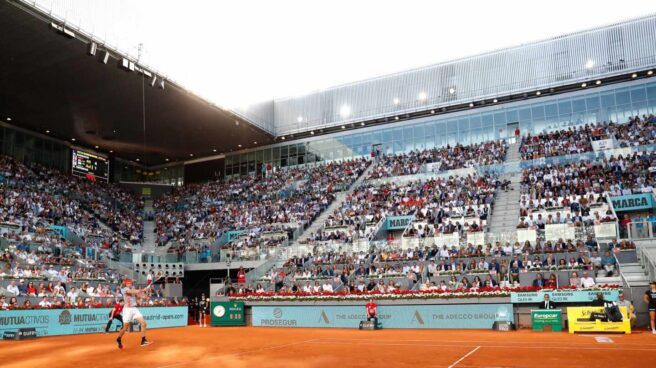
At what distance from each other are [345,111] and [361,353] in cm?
4186

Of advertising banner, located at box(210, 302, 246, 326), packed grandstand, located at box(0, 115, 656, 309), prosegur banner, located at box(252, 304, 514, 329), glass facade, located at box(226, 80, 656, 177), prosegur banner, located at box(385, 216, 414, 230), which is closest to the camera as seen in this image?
prosegur banner, located at box(252, 304, 514, 329)

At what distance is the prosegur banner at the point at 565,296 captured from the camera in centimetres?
2166

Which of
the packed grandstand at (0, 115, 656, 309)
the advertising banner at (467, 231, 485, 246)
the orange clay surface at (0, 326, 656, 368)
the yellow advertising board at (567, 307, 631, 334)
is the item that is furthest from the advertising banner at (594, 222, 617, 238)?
the orange clay surface at (0, 326, 656, 368)

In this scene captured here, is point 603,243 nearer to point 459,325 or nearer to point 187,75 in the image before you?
point 459,325

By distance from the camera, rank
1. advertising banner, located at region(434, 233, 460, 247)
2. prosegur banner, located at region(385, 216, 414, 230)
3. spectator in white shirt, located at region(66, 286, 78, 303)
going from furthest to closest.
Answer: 1. prosegur banner, located at region(385, 216, 414, 230)
2. advertising banner, located at region(434, 233, 460, 247)
3. spectator in white shirt, located at region(66, 286, 78, 303)

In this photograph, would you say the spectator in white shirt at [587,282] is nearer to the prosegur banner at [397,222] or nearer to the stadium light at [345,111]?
the prosegur banner at [397,222]

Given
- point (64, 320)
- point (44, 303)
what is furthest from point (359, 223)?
point (44, 303)

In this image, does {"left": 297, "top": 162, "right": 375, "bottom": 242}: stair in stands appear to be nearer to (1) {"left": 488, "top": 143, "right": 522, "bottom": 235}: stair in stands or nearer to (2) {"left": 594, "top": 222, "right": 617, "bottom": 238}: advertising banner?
(1) {"left": 488, "top": 143, "right": 522, "bottom": 235}: stair in stands

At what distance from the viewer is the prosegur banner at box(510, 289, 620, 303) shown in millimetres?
21656

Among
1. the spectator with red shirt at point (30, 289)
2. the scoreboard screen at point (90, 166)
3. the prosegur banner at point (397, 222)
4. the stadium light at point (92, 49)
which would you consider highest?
the stadium light at point (92, 49)

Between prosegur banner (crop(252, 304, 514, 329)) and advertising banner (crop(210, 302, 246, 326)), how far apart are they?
831mm

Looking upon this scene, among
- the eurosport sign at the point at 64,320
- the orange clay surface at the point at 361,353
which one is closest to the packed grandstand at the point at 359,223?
the eurosport sign at the point at 64,320

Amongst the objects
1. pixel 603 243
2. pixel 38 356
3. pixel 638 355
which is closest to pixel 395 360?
pixel 638 355

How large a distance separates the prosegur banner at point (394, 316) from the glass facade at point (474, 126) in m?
26.9
